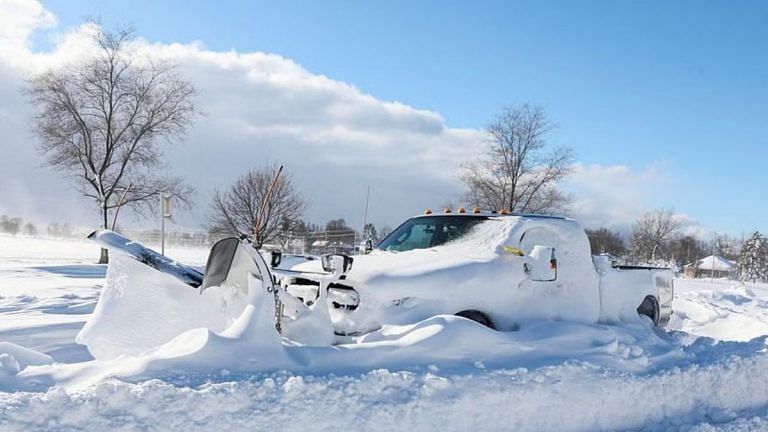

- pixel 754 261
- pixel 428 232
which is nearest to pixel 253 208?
pixel 428 232

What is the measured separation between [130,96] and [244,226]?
942 cm

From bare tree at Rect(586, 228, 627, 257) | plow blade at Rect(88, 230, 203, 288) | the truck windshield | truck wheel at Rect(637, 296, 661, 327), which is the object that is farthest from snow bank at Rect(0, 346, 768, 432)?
bare tree at Rect(586, 228, 627, 257)

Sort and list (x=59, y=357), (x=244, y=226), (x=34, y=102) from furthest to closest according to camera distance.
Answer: (x=244, y=226)
(x=34, y=102)
(x=59, y=357)

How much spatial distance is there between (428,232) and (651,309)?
2976 mm

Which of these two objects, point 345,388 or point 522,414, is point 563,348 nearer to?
point 522,414

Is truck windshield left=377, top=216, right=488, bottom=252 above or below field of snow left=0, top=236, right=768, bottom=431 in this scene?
above

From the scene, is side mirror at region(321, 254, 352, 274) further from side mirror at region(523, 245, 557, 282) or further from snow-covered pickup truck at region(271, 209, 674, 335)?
side mirror at region(523, 245, 557, 282)

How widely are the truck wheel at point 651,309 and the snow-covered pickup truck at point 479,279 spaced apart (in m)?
0.01

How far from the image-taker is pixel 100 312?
492 cm

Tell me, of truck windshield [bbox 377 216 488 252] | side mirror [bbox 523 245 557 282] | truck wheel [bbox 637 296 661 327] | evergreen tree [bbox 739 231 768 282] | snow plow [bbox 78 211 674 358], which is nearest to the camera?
snow plow [bbox 78 211 674 358]

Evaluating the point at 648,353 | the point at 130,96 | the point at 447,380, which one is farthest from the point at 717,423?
the point at 130,96

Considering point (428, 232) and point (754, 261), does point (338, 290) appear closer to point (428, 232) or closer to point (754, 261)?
point (428, 232)

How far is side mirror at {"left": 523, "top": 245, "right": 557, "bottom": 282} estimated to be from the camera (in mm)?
5641

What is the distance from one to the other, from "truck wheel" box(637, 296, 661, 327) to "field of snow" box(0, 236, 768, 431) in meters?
1.08
